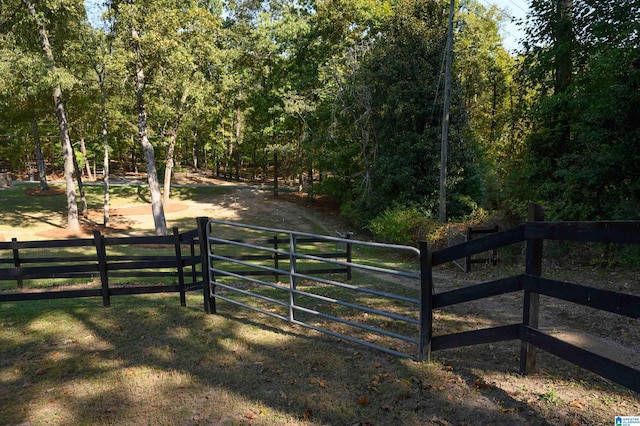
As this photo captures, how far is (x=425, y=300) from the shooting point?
410 centimetres

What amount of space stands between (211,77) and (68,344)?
2441 cm

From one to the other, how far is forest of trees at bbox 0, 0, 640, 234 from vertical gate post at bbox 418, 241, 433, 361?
903cm

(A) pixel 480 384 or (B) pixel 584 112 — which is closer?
(A) pixel 480 384

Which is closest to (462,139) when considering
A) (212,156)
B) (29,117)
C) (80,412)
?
(80,412)

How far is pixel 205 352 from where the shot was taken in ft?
16.1

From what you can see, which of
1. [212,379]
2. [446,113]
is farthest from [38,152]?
[212,379]

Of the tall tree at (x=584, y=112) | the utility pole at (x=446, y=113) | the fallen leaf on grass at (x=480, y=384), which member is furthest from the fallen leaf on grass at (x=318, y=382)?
the utility pole at (x=446, y=113)

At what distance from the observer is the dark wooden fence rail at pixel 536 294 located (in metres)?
2.88

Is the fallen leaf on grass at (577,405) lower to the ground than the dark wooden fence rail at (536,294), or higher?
lower

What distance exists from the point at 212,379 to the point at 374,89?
20938 millimetres

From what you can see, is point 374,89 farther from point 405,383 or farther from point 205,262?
point 405,383

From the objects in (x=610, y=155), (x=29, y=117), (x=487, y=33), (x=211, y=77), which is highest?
(x=487, y=33)

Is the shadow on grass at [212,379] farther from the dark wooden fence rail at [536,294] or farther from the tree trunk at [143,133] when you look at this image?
the tree trunk at [143,133]

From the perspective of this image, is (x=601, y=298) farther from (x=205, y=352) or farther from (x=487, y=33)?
Answer: (x=487, y=33)
